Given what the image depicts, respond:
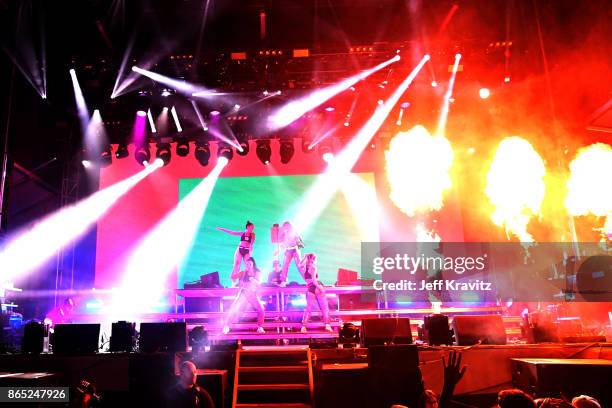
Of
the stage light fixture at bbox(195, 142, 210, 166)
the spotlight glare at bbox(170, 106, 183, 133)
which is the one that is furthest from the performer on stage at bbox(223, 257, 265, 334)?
the spotlight glare at bbox(170, 106, 183, 133)

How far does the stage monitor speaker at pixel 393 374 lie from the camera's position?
229 inches

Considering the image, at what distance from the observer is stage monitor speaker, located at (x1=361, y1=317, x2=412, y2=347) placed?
691 centimetres

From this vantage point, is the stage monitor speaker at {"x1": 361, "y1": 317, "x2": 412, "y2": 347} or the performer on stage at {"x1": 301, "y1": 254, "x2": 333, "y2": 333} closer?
the stage monitor speaker at {"x1": 361, "y1": 317, "x2": 412, "y2": 347}

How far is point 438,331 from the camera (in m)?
7.06

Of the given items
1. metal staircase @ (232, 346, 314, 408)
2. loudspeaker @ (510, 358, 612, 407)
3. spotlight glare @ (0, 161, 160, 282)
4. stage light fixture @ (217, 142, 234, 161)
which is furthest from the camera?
stage light fixture @ (217, 142, 234, 161)

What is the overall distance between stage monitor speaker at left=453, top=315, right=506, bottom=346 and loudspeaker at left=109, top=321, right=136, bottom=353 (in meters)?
4.94

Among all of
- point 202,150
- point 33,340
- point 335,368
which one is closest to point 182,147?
point 202,150

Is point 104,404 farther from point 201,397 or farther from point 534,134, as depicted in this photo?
point 534,134

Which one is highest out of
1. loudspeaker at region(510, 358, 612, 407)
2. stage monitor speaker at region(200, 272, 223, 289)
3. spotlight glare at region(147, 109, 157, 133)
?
spotlight glare at region(147, 109, 157, 133)

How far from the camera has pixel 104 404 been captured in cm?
631

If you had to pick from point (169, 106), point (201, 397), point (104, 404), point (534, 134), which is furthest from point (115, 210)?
point (534, 134)

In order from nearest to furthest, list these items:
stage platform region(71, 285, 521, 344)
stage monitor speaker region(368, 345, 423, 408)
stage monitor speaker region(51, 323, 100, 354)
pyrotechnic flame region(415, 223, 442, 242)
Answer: stage monitor speaker region(368, 345, 423, 408), stage monitor speaker region(51, 323, 100, 354), stage platform region(71, 285, 521, 344), pyrotechnic flame region(415, 223, 442, 242)

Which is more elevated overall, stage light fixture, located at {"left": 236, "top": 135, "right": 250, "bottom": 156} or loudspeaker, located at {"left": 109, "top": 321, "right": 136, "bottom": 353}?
stage light fixture, located at {"left": 236, "top": 135, "right": 250, "bottom": 156}

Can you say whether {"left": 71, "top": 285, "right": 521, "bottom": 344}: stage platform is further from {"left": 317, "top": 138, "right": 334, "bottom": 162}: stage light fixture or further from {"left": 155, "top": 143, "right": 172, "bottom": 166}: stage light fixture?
{"left": 317, "top": 138, "right": 334, "bottom": 162}: stage light fixture
